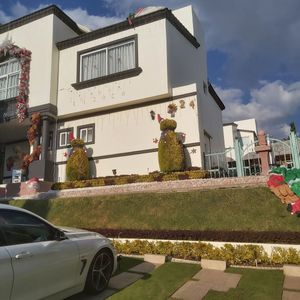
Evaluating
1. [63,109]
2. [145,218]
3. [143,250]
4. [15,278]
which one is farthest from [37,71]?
[15,278]

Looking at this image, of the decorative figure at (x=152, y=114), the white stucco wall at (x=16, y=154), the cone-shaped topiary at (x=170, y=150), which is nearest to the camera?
the cone-shaped topiary at (x=170, y=150)

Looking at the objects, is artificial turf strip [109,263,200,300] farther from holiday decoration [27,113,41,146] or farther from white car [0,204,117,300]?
holiday decoration [27,113,41,146]

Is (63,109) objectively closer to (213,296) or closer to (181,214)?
(181,214)

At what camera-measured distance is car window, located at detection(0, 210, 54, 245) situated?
4208 millimetres

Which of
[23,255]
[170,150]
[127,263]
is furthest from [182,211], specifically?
[23,255]

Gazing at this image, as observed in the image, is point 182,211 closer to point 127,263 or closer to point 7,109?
point 127,263

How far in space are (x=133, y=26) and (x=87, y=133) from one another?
5974 mm

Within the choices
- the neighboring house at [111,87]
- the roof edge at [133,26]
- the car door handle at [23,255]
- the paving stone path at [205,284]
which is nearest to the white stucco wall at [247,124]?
the neighboring house at [111,87]

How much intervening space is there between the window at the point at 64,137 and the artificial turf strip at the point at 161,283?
11895 millimetres

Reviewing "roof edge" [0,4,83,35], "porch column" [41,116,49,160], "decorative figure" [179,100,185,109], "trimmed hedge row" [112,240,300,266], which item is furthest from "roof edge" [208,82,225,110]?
"trimmed hedge row" [112,240,300,266]

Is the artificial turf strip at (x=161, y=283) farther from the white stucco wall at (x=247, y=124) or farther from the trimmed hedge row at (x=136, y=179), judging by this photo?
the white stucco wall at (x=247, y=124)

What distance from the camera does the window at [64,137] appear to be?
1764 centimetres

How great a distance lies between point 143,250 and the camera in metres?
7.97

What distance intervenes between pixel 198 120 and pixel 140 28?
574 centimetres
